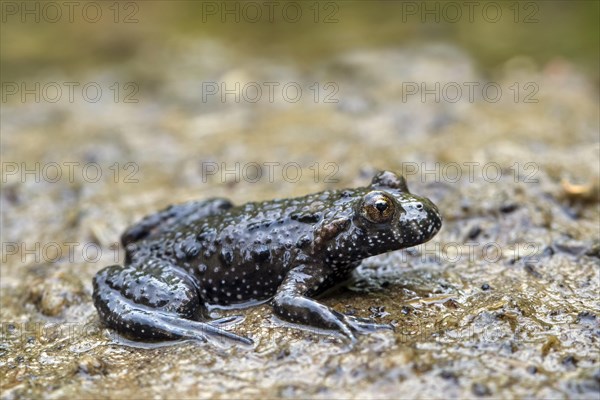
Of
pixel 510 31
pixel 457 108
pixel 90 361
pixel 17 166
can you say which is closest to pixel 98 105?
pixel 17 166

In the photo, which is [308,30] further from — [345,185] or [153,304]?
[153,304]

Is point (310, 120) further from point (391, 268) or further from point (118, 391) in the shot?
point (118, 391)

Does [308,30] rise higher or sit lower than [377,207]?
higher

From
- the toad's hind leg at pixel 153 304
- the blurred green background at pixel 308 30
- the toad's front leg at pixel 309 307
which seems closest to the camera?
the toad's front leg at pixel 309 307

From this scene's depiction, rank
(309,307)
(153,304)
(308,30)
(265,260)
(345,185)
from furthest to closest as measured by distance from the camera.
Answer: (308,30) < (345,185) < (265,260) < (153,304) < (309,307)

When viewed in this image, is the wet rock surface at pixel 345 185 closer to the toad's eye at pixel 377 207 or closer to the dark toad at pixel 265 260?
the dark toad at pixel 265 260

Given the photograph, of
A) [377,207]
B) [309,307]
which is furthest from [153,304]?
[377,207]

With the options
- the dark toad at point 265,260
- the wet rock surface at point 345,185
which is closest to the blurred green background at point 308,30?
the wet rock surface at point 345,185

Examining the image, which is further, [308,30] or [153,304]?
[308,30]

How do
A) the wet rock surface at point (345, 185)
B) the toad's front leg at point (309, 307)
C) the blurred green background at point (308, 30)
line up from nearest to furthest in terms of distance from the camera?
the wet rock surface at point (345, 185) < the toad's front leg at point (309, 307) < the blurred green background at point (308, 30)
